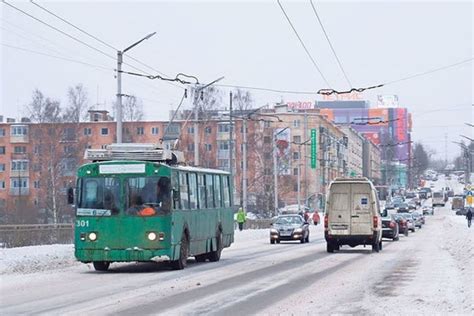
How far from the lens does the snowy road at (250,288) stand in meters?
15.4

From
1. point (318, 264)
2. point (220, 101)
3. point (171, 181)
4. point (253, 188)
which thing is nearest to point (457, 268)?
point (318, 264)

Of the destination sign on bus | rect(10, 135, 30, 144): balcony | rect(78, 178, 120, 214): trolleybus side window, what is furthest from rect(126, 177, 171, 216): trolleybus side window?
rect(10, 135, 30, 144): balcony

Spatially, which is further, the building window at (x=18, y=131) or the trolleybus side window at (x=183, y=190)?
the building window at (x=18, y=131)

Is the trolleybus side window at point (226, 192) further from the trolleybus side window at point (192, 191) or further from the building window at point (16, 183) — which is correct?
the building window at point (16, 183)

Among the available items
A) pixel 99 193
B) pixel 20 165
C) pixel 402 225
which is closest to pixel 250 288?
pixel 99 193

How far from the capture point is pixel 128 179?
25.1m

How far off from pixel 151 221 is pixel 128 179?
1.24 metres

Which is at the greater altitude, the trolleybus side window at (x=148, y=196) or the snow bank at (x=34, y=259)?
the trolleybus side window at (x=148, y=196)

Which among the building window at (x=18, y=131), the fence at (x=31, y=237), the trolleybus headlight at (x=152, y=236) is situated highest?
the building window at (x=18, y=131)

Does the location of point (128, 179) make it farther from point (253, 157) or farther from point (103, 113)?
point (103, 113)

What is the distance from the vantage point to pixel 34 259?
27609 millimetres

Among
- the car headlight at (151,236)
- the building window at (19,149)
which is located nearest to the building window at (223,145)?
the building window at (19,149)

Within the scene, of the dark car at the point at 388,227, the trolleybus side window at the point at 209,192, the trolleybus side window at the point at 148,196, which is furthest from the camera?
the dark car at the point at 388,227

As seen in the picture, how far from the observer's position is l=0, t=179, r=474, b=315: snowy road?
15.4 m
